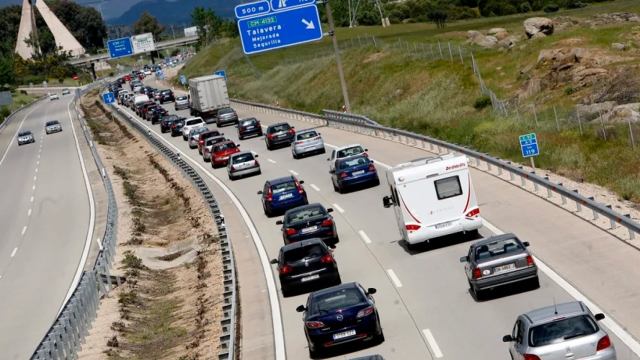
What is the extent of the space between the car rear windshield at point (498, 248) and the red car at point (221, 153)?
33537 millimetres

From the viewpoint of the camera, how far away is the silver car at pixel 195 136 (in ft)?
210

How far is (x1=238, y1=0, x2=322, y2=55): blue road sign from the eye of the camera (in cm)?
5741

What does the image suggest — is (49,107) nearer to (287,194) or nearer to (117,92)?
(117,92)

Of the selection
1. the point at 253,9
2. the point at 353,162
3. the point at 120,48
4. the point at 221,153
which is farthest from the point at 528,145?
the point at 120,48

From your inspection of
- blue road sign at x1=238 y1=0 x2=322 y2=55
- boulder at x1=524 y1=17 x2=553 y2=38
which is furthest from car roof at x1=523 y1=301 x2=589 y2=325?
boulder at x1=524 y1=17 x2=553 y2=38

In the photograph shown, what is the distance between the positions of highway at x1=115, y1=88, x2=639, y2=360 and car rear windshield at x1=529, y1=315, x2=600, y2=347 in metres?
2.10

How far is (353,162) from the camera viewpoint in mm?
36844

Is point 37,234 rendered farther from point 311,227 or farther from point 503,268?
point 503,268

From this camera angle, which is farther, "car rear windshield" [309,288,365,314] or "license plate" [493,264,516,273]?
"license plate" [493,264,516,273]

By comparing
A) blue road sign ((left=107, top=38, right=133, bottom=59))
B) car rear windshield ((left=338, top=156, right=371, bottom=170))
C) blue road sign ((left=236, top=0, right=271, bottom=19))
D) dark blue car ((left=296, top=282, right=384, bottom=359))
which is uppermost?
blue road sign ((left=107, top=38, right=133, bottom=59))

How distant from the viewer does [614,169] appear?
32.5m

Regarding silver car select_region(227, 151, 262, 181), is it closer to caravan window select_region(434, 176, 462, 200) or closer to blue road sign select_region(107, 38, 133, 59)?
caravan window select_region(434, 176, 462, 200)

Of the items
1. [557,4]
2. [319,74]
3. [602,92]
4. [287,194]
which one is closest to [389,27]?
[557,4]

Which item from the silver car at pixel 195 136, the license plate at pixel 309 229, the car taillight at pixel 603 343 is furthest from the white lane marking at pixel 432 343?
the silver car at pixel 195 136
